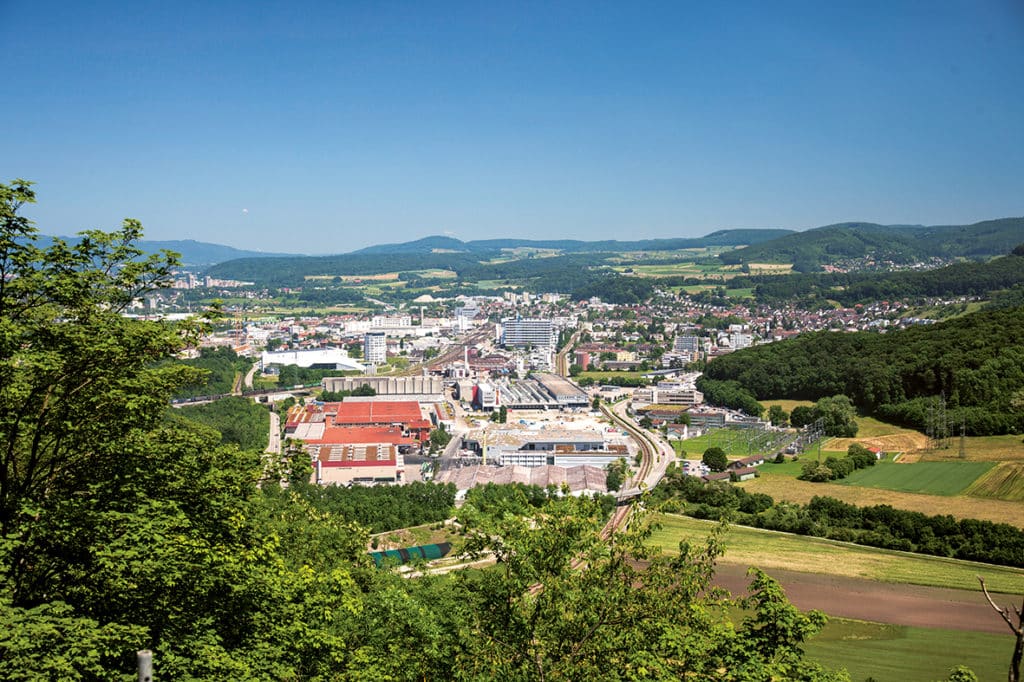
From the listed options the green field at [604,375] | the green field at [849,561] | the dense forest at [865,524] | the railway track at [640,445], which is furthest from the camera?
the green field at [604,375]

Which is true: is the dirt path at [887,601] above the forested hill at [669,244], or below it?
below

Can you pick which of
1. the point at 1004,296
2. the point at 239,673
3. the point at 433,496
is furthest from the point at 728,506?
the point at 1004,296

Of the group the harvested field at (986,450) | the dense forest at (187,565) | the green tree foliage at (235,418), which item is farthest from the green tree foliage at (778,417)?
the dense forest at (187,565)

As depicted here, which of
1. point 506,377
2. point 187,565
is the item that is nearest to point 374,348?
point 506,377

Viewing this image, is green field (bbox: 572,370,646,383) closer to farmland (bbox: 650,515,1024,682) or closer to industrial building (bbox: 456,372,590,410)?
industrial building (bbox: 456,372,590,410)

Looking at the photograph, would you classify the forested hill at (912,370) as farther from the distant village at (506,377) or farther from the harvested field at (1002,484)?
the harvested field at (1002,484)

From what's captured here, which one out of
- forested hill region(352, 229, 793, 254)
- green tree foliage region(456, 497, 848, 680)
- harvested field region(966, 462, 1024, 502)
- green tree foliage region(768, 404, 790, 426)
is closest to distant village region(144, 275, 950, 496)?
green tree foliage region(768, 404, 790, 426)

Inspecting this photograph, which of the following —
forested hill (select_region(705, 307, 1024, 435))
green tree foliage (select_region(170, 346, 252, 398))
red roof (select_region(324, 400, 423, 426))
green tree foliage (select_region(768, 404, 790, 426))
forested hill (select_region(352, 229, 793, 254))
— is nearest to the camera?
forested hill (select_region(705, 307, 1024, 435))
